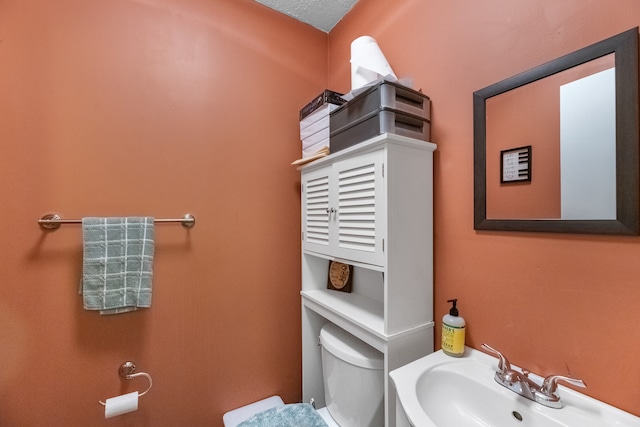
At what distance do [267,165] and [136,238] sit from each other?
72cm

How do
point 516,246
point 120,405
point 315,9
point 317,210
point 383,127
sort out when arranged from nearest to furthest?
1. point 516,246
2. point 383,127
3. point 120,405
4. point 317,210
5. point 315,9

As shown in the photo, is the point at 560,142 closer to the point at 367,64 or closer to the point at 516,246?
the point at 516,246

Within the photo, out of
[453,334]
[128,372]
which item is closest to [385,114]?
[453,334]

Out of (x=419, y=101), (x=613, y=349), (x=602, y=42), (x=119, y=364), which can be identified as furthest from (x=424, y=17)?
(x=119, y=364)

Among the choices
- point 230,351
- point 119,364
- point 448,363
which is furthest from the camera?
point 230,351

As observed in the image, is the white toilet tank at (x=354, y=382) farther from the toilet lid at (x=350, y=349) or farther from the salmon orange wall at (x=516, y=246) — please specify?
the salmon orange wall at (x=516, y=246)

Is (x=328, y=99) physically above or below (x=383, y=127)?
above

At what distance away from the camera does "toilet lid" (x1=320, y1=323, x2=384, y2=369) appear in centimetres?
107

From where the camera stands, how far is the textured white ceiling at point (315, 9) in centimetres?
146

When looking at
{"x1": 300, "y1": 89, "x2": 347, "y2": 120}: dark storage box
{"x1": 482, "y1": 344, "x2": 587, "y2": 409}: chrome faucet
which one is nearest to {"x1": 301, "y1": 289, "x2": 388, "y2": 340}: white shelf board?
{"x1": 482, "y1": 344, "x2": 587, "y2": 409}: chrome faucet

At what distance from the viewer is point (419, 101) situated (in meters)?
1.06

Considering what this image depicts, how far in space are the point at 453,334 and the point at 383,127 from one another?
0.77 m

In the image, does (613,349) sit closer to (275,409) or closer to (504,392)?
(504,392)

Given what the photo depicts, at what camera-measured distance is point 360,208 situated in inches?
41.7
